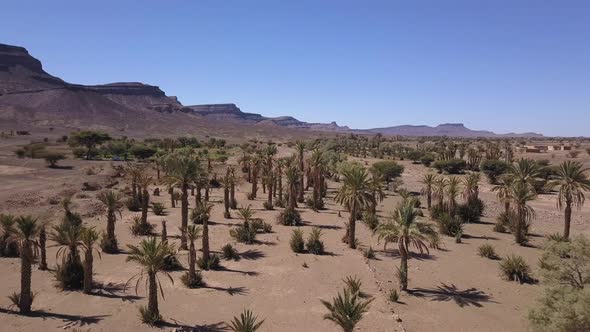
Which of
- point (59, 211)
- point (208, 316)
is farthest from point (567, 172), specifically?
point (59, 211)

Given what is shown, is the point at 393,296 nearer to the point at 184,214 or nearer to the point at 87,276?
the point at 184,214

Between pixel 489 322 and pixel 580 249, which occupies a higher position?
pixel 580 249

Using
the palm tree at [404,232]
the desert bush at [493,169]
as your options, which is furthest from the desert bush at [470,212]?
the desert bush at [493,169]

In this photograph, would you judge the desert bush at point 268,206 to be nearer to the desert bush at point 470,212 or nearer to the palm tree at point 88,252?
the desert bush at point 470,212

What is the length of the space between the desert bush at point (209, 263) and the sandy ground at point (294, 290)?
507 millimetres

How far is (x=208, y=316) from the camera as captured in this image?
21750 mm

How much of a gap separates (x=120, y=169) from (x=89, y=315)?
50.4 meters

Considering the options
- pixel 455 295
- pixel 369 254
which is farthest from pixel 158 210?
pixel 455 295

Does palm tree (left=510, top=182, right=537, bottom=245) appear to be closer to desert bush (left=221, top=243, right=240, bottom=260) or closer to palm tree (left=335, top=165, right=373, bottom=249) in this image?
palm tree (left=335, top=165, right=373, bottom=249)

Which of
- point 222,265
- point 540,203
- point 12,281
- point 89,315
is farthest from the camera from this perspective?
point 540,203

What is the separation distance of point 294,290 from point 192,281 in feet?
18.4

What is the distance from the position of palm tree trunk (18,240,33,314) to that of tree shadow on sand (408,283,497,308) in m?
19.0

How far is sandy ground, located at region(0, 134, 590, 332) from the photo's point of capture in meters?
21.2

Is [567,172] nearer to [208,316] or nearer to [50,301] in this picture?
[208,316]
